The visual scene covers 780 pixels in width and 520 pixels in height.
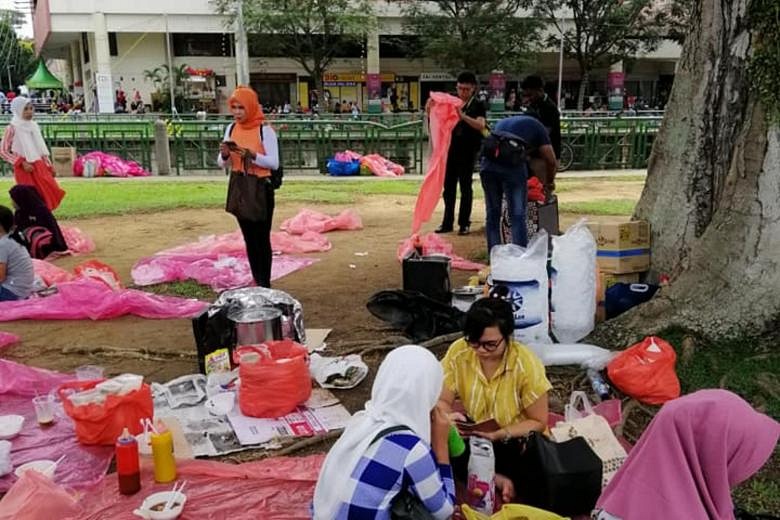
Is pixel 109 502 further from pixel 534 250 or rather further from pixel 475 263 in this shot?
pixel 475 263

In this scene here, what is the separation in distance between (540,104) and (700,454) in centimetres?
521

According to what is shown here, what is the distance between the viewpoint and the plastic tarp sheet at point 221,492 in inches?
108

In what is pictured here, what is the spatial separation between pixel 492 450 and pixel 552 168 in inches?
149

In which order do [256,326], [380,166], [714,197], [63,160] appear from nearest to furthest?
1. [256,326]
2. [714,197]
3. [63,160]
4. [380,166]

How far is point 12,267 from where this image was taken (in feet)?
17.6

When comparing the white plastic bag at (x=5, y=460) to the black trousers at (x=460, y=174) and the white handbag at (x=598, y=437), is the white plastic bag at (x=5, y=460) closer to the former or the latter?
the white handbag at (x=598, y=437)

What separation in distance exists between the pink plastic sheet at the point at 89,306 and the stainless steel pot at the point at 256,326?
53.4 inches

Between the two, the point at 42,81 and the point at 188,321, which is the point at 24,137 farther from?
the point at 42,81

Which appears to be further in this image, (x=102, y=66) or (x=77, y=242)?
(x=102, y=66)

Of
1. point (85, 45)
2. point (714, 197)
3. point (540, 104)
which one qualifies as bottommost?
point (714, 197)

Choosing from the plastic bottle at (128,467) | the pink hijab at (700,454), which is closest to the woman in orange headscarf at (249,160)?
the plastic bottle at (128,467)

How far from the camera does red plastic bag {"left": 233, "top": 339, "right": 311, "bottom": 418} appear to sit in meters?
3.55

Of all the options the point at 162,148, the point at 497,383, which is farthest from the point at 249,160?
the point at 162,148

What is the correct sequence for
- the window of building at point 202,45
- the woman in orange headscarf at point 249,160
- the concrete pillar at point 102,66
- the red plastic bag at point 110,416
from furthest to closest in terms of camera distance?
the window of building at point 202,45 → the concrete pillar at point 102,66 → the woman in orange headscarf at point 249,160 → the red plastic bag at point 110,416
